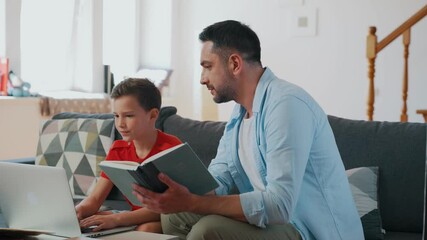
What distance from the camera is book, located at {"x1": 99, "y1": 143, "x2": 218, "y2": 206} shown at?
1.67 meters

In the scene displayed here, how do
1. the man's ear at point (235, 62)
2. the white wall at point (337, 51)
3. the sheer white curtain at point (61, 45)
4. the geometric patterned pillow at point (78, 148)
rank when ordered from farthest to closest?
the white wall at point (337, 51) < the sheer white curtain at point (61, 45) < the geometric patterned pillow at point (78, 148) < the man's ear at point (235, 62)

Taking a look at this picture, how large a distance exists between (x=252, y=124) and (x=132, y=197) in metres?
0.43

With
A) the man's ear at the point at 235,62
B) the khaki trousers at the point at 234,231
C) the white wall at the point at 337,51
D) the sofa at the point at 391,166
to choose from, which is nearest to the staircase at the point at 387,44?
the white wall at the point at 337,51

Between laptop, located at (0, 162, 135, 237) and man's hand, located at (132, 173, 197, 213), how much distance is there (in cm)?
20

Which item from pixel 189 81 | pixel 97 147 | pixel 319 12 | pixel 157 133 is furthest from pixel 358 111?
pixel 157 133

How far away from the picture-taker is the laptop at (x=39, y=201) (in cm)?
186

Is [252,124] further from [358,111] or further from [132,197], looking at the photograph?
[358,111]

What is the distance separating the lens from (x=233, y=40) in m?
2.01

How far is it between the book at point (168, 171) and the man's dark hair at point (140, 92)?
0.62 meters

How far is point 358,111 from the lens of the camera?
5637mm

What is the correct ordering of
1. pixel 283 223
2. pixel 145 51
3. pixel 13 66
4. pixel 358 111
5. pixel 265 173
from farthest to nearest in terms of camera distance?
pixel 145 51
pixel 358 111
pixel 13 66
pixel 265 173
pixel 283 223

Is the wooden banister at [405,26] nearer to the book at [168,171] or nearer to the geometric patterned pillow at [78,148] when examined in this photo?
the geometric patterned pillow at [78,148]

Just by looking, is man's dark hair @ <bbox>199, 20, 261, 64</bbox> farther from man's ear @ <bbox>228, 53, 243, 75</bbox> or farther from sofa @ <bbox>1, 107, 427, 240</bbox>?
sofa @ <bbox>1, 107, 427, 240</bbox>

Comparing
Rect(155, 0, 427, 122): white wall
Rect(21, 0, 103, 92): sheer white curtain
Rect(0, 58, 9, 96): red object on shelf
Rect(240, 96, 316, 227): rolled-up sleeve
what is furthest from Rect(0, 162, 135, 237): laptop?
Rect(155, 0, 427, 122): white wall
